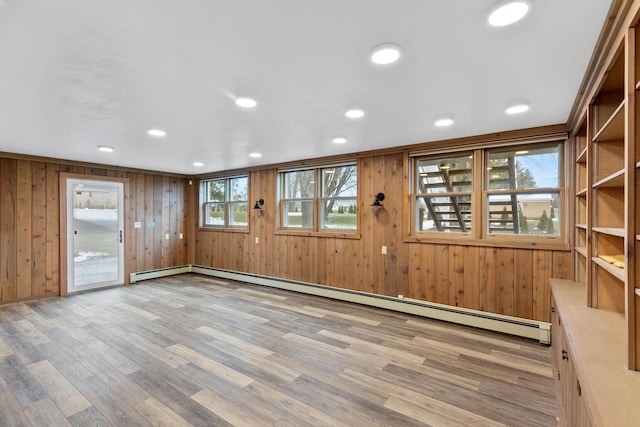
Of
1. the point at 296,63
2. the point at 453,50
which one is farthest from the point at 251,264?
the point at 453,50

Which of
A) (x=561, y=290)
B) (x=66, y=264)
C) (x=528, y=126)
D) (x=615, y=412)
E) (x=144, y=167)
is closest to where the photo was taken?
(x=615, y=412)

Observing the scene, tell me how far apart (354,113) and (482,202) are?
2.09 metres

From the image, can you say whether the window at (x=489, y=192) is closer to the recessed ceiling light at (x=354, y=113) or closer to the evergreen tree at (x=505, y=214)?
the evergreen tree at (x=505, y=214)

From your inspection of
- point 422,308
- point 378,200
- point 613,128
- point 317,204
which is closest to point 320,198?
point 317,204

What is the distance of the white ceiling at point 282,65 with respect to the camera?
4.58 feet

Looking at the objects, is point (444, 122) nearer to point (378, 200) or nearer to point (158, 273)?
point (378, 200)

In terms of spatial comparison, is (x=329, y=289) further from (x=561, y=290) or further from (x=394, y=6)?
(x=394, y=6)

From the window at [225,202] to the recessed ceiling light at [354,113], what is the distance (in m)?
3.84

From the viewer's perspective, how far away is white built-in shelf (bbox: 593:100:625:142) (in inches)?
60.0

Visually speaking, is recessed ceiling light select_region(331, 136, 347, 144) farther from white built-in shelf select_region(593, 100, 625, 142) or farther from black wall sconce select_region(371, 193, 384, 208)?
white built-in shelf select_region(593, 100, 625, 142)

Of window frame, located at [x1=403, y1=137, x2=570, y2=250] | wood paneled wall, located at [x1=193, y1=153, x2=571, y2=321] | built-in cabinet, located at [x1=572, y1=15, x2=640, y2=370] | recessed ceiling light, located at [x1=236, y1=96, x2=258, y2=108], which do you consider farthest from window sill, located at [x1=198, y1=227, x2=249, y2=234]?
built-in cabinet, located at [x1=572, y1=15, x2=640, y2=370]

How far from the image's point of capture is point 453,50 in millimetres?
1713

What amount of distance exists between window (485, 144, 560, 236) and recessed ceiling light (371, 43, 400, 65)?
2571mm

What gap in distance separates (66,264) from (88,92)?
437 centimetres
